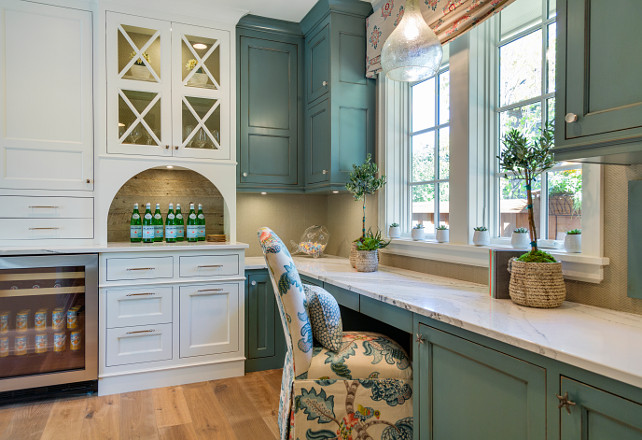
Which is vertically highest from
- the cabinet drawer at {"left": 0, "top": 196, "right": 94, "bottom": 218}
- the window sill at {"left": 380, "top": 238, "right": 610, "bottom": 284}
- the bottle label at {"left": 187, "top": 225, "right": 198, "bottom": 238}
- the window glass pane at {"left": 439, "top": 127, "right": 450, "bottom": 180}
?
the window glass pane at {"left": 439, "top": 127, "right": 450, "bottom": 180}

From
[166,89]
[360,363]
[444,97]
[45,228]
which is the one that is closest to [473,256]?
[360,363]

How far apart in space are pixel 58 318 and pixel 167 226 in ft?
2.93

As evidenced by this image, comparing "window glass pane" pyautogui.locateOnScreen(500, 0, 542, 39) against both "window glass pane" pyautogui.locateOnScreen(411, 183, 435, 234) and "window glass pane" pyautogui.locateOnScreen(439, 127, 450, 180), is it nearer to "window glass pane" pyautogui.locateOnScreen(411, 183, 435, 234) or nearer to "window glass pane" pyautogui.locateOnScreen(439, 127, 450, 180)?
"window glass pane" pyautogui.locateOnScreen(439, 127, 450, 180)

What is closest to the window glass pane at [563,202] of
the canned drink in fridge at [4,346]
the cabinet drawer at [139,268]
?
the cabinet drawer at [139,268]

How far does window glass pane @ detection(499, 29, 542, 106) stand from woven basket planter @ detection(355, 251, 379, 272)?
108cm

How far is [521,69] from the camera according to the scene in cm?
214

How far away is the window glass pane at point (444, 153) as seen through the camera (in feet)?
8.60

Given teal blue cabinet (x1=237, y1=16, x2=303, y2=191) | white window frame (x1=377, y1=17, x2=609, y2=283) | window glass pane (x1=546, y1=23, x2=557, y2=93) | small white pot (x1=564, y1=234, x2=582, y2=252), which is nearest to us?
small white pot (x1=564, y1=234, x2=582, y2=252)

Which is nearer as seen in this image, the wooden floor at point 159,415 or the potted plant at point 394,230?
the wooden floor at point 159,415

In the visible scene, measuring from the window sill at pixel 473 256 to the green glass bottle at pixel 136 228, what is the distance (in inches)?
67.5

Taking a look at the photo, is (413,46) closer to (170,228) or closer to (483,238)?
(483,238)

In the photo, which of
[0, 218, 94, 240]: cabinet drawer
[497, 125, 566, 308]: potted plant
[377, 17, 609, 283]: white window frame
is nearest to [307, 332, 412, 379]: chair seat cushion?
[497, 125, 566, 308]: potted plant

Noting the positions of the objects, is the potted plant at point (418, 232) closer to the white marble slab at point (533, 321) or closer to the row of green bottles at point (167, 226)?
the white marble slab at point (533, 321)

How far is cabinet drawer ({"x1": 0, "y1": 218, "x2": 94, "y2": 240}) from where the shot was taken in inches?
107
